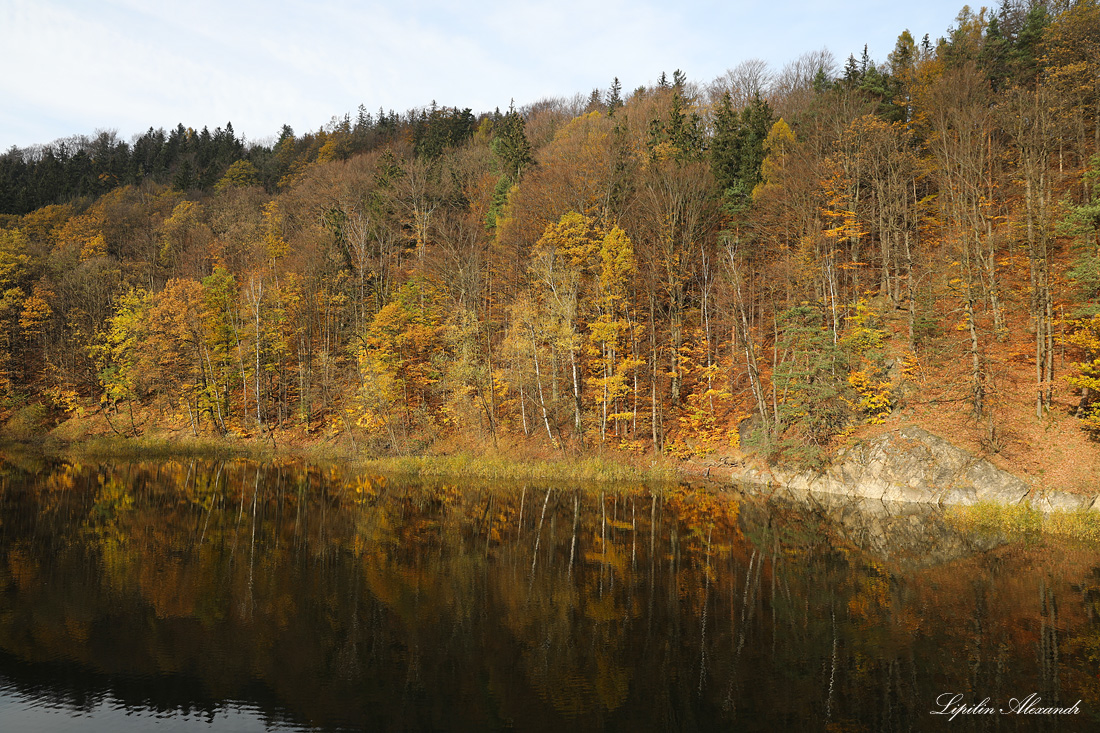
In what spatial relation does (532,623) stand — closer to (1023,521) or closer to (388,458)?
(1023,521)

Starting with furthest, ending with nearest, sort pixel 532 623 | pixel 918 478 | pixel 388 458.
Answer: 1. pixel 388 458
2. pixel 918 478
3. pixel 532 623

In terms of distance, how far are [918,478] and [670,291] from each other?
1691 cm

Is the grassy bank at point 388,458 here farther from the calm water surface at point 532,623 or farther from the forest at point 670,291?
the calm water surface at point 532,623

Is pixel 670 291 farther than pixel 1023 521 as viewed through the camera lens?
Yes

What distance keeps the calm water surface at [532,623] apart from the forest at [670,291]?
1023cm

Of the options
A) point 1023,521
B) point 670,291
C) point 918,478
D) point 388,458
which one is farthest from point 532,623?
point 670,291

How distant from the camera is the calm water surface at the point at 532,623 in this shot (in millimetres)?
8984

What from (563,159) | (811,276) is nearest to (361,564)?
(811,276)

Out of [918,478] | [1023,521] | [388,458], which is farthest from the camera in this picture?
[388,458]

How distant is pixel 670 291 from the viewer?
36594 millimetres

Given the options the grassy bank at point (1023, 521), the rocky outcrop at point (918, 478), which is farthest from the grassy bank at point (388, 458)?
the grassy bank at point (1023, 521)

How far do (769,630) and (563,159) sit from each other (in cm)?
4198

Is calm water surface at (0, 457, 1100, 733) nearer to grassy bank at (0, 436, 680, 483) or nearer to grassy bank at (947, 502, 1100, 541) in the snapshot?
grassy bank at (947, 502, 1100, 541)

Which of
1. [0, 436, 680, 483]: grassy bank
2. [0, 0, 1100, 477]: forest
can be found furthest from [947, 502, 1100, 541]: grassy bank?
[0, 436, 680, 483]: grassy bank
